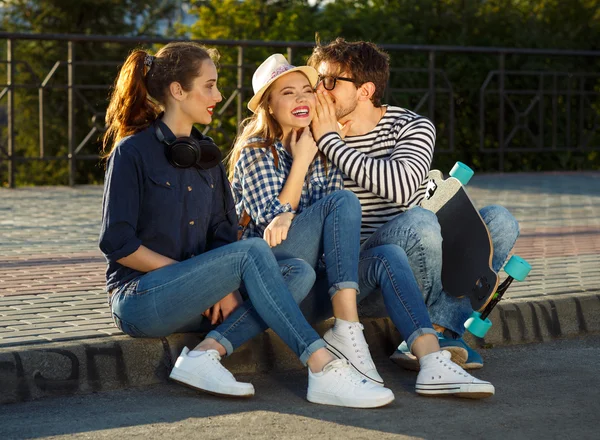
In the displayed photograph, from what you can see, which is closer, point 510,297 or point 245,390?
point 245,390

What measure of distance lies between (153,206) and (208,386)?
2.29 feet

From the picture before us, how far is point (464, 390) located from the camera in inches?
162

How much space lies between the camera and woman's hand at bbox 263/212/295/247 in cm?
440

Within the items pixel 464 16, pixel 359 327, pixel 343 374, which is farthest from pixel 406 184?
pixel 464 16

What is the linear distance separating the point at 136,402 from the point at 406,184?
1434mm

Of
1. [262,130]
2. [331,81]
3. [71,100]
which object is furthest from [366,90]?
[71,100]

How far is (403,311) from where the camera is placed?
14.3ft

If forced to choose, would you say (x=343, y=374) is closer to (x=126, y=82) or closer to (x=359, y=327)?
(x=359, y=327)

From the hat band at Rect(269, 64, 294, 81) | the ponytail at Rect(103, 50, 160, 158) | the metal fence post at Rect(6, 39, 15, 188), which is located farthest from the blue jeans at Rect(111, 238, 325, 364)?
the metal fence post at Rect(6, 39, 15, 188)

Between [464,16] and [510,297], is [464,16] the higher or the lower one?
the higher one

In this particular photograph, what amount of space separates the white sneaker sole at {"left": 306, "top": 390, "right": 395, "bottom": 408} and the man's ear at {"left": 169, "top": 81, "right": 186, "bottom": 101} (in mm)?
1230

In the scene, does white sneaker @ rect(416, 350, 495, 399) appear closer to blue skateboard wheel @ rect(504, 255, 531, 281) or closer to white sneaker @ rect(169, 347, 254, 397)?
blue skateboard wheel @ rect(504, 255, 531, 281)

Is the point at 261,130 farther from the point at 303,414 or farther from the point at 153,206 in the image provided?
the point at 303,414

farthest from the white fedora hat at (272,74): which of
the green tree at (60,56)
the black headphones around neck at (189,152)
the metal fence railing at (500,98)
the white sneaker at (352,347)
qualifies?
the green tree at (60,56)
